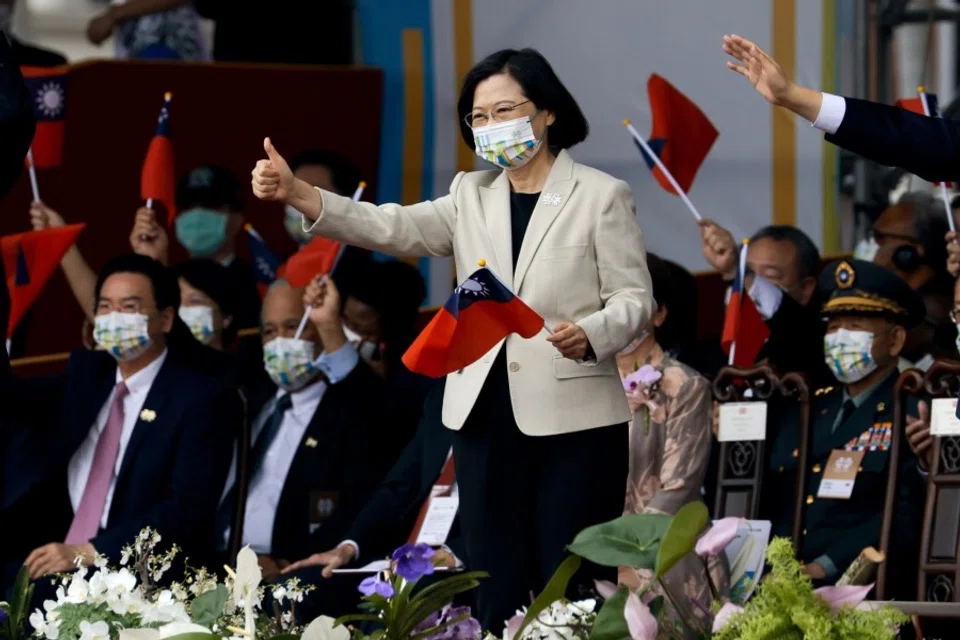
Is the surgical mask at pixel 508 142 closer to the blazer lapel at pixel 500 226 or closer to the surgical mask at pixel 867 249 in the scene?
the blazer lapel at pixel 500 226

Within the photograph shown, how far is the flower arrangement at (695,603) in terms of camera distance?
2107 mm

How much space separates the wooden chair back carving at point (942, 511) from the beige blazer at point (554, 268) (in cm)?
101

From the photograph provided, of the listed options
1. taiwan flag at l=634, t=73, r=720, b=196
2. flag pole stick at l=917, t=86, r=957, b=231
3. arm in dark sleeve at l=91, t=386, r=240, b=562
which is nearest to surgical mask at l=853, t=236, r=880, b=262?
flag pole stick at l=917, t=86, r=957, b=231

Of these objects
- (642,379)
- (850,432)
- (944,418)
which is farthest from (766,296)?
(944,418)

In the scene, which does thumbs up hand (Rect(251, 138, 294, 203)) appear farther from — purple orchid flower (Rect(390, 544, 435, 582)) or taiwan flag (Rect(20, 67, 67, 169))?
taiwan flag (Rect(20, 67, 67, 169))

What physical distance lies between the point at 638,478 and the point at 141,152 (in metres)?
3.43

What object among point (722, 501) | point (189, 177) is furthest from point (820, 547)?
point (189, 177)

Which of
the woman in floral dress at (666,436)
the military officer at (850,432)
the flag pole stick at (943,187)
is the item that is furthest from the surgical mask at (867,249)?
the woman in floral dress at (666,436)

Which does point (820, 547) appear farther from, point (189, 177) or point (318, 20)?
point (318, 20)

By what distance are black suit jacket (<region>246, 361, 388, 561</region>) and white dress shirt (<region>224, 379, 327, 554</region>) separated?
3cm

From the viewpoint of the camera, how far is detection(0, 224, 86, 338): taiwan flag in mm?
6312

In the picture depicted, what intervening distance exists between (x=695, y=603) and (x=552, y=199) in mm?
1688

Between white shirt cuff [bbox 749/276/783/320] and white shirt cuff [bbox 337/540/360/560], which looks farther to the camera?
white shirt cuff [bbox 749/276/783/320]

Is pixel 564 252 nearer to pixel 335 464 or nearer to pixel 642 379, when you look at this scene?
pixel 642 379
